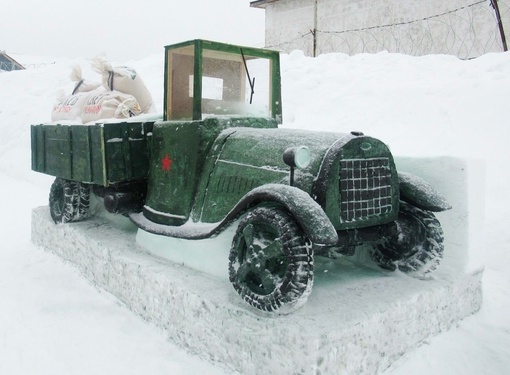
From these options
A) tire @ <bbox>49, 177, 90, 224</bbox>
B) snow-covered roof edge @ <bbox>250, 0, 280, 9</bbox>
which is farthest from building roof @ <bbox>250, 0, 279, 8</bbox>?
tire @ <bbox>49, 177, 90, 224</bbox>

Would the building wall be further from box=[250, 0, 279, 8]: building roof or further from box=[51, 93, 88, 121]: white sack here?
box=[51, 93, 88, 121]: white sack

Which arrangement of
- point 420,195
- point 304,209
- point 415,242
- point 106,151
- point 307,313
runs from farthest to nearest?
point 106,151, point 415,242, point 420,195, point 307,313, point 304,209

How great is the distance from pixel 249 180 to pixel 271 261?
673 mm

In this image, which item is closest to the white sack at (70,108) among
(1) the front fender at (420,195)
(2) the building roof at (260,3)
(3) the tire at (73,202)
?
(3) the tire at (73,202)

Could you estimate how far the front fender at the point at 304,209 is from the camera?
294 centimetres

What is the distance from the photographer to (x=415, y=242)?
3889 mm

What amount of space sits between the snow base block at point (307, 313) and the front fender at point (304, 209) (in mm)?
563

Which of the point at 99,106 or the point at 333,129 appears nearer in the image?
the point at 99,106

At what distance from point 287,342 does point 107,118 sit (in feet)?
11.8

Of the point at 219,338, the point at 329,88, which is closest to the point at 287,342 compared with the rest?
the point at 219,338

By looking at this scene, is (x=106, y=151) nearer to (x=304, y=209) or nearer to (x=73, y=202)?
(x=73, y=202)

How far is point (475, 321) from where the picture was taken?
4.09m

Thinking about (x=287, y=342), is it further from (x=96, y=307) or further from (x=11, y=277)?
(x=11, y=277)

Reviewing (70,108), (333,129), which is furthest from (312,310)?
(333,129)
